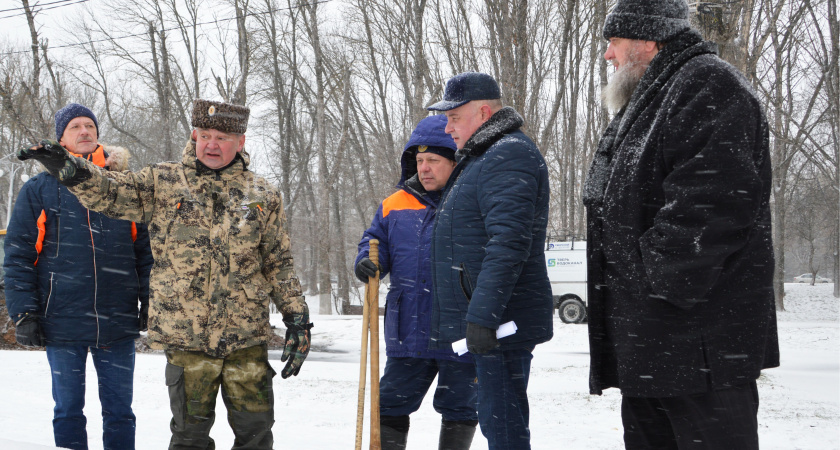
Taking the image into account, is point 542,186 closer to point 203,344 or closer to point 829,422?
point 203,344

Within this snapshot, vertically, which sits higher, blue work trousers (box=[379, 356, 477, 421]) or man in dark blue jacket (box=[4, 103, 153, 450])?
man in dark blue jacket (box=[4, 103, 153, 450])

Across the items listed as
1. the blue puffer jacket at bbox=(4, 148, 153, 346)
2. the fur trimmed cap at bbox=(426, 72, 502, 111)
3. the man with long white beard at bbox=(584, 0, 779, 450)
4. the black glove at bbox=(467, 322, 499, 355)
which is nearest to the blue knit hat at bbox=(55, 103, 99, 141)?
the blue puffer jacket at bbox=(4, 148, 153, 346)

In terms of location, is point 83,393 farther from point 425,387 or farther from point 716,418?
point 716,418

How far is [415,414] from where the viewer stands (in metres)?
5.27

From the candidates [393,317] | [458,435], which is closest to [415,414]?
[458,435]

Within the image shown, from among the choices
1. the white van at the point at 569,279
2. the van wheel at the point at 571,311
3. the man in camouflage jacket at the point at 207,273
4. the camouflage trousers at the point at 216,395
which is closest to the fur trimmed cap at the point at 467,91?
the man in camouflage jacket at the point at 207,273

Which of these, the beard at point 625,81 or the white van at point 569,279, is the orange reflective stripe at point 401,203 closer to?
the beard at point 625,81

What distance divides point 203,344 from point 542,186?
1.68 meters

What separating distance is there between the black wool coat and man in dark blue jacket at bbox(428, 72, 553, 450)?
597 mm

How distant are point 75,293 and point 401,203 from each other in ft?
5.98

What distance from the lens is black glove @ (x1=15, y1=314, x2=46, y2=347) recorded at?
3.31 m

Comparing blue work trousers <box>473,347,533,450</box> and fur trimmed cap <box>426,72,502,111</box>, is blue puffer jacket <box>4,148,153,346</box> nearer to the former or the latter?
fur trimmed cap <box>426,72,502,111</box>

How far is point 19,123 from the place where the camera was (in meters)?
14.2

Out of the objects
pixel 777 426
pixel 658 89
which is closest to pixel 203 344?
pixel 658 89
